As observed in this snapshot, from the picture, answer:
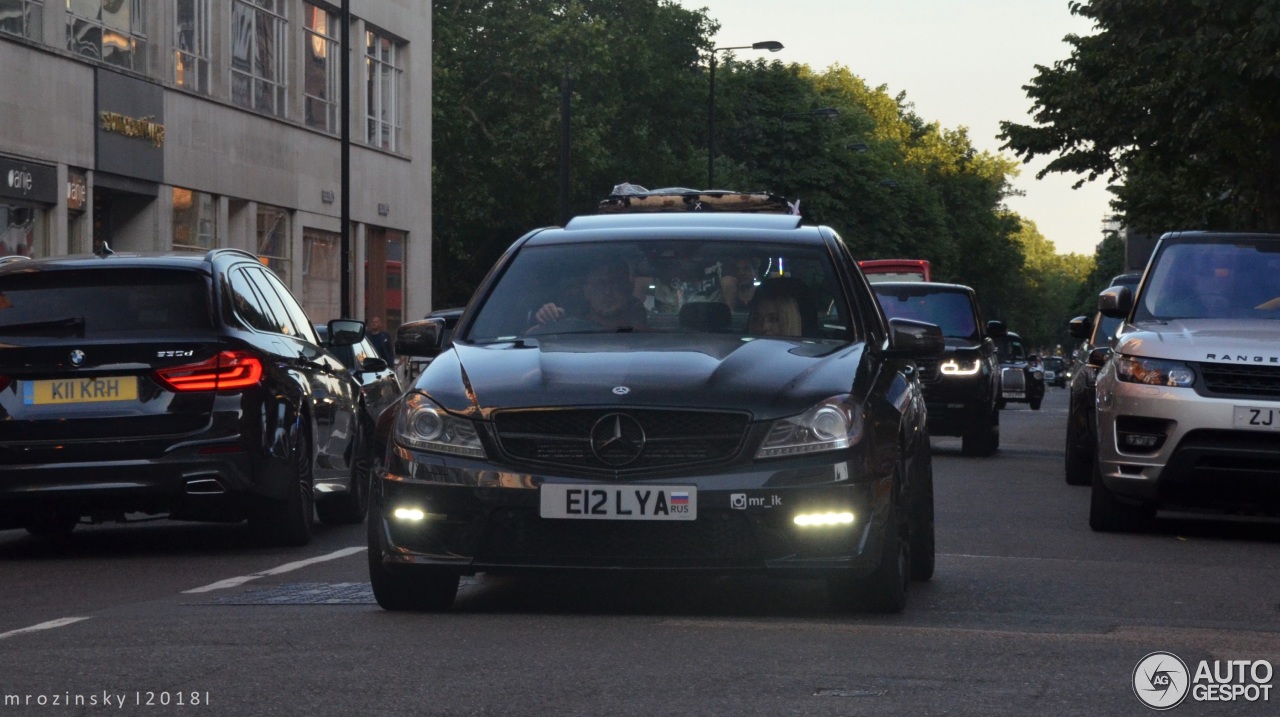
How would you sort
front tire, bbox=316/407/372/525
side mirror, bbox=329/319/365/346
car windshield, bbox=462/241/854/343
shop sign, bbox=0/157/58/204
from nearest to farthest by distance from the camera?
car windshield, bbox=462/241/854/343, side mirror, bbox=329/319/365/346, front tire, bbox=316/407/372/525, shop sign, bbox=0/157/58/204

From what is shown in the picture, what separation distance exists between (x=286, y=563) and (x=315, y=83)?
35822 mm

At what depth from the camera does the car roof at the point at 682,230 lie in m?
9.22

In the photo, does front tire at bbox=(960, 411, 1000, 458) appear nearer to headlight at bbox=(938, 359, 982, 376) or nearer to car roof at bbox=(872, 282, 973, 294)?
headlight at bbox=(938, 359, 982, 376)

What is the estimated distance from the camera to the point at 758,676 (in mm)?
6410

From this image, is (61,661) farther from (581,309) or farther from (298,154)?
(298,154)

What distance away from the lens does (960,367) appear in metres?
23.7

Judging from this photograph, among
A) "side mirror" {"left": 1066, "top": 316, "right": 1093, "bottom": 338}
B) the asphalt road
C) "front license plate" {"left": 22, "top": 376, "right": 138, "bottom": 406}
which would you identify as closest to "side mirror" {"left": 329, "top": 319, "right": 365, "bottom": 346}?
the asphalt road

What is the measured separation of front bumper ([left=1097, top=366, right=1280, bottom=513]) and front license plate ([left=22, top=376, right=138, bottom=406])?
5.61 meters

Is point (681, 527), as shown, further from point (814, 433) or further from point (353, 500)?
point (353, 500)

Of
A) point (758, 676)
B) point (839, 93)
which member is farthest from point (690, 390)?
point (839, 93)

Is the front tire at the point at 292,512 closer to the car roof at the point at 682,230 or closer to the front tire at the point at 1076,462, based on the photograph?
the car roof at the point at 682,230

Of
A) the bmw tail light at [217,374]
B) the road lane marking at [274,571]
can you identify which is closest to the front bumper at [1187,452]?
the road lane marking at [274,571]

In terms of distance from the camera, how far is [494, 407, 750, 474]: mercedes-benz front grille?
7.68m
